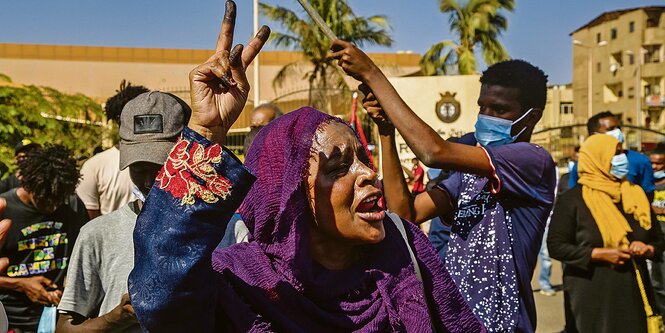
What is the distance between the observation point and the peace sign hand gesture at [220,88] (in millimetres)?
1862

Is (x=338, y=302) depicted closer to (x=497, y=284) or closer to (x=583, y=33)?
(x=497, y=284)

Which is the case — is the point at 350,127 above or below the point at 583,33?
below

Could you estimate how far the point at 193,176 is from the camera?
1.77m

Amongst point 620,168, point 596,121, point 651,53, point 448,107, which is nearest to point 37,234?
point 620,168

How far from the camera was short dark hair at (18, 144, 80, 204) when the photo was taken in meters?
4.62

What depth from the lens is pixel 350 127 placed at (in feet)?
7.63

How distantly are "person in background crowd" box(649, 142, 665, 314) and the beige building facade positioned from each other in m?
49.4

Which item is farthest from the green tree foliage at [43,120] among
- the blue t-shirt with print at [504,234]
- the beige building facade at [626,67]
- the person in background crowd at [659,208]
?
the beige building facade at [626,67]

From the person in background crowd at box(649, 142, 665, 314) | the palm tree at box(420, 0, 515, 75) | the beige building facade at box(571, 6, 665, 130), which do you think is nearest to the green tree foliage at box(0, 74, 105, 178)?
the person in background crowd at box(649, 142, 665, 314)

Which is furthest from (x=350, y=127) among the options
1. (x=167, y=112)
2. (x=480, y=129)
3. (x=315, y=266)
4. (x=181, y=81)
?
(x=181, y=81)

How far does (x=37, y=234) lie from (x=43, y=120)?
768cm

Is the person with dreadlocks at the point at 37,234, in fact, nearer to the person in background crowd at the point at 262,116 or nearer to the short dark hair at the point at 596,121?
the person in background crowd at the point at 262,116

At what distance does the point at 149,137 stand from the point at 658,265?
19.5 ft

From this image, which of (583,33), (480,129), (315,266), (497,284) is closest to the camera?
(315,266)
